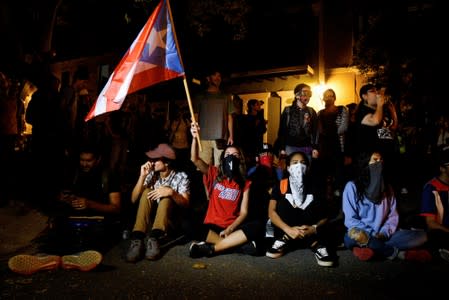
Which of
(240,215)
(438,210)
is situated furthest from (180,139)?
(438,210)

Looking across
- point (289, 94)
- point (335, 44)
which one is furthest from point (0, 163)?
point (335, 44)

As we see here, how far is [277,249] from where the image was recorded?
4.76 metres

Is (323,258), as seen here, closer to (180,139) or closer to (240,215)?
(240,215)

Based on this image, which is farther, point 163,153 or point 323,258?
point 163,153

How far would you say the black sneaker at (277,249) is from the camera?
4731 millimetres

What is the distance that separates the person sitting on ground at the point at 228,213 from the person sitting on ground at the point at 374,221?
1221mm

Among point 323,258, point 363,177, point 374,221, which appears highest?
point 363,177

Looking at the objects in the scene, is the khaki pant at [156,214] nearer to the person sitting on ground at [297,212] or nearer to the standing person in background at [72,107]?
the person sitting on ground at [297,212]

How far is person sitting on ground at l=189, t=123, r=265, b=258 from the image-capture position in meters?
4.73

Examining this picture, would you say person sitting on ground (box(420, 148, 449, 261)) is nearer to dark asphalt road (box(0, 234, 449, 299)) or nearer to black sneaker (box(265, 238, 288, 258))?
dark asphalt road (box(0, 234, 449, 299))

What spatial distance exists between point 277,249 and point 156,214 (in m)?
1.74

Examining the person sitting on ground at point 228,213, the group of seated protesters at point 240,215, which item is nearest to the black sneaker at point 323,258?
the group of seated protesters at point 240,215

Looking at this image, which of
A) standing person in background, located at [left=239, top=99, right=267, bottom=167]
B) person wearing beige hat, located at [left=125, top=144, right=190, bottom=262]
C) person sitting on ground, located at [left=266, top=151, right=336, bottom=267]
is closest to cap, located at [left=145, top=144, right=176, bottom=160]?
person wearing beige hat, located at [left=125, top=144, right=190, bottom=262]

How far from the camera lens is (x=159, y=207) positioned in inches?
197
